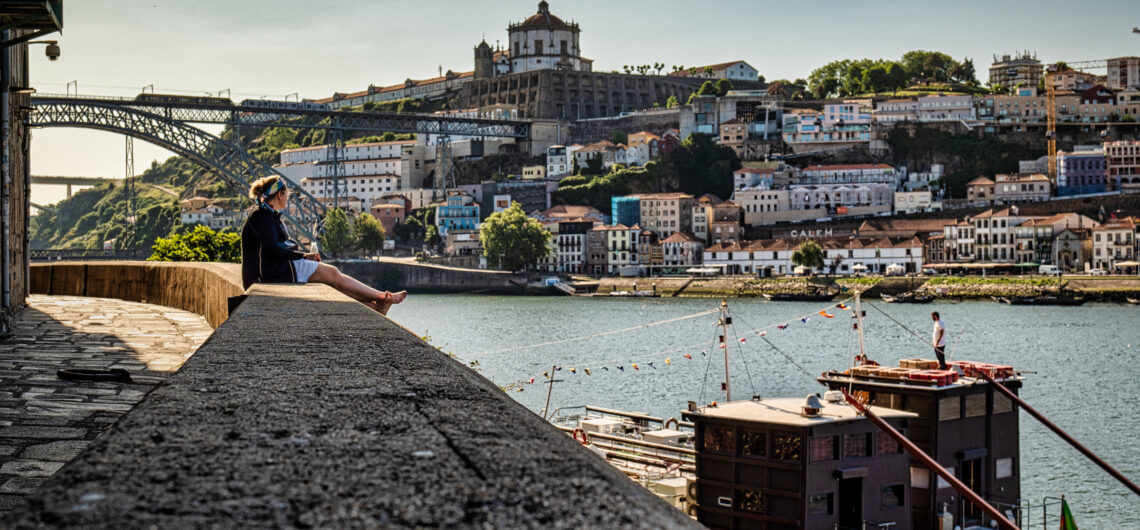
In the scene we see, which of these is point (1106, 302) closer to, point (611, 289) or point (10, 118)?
point (611, 289)

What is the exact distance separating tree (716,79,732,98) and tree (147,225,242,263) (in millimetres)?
62735

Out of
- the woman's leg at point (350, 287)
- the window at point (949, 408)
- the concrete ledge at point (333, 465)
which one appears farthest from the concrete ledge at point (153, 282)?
the window at point (949, 408)

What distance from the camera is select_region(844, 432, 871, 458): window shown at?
11.0m

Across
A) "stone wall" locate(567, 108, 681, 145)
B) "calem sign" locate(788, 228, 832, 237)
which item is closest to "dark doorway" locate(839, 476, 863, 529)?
"calem sign" locate(788, 228, 832, 237)

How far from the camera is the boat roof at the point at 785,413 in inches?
428

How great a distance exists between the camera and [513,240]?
70.9 m

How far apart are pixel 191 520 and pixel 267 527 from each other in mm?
67

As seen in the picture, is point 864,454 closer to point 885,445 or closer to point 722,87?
point 885,445

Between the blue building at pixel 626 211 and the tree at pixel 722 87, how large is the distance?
65.4 feet

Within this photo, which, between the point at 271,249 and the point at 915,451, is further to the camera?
the point at 915,451

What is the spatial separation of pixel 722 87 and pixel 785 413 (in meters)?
88.1

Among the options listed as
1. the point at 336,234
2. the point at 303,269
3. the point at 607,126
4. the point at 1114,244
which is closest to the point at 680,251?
the point at 336,234

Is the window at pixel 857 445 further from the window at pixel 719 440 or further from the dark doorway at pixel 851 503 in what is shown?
the window at pixel 719 440

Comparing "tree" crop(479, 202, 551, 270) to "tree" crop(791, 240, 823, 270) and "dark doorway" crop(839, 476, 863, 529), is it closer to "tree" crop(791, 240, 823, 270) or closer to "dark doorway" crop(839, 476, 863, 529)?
"tree" crop(791, 240, 823, 270)
